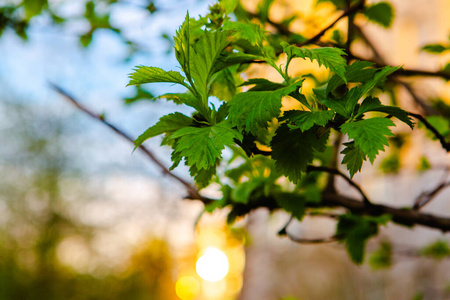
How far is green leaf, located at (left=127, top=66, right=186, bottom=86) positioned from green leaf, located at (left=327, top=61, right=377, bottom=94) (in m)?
0.18

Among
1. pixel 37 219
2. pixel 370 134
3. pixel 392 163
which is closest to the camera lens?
pixel 370 134

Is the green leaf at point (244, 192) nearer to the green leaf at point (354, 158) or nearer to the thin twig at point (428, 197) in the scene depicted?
the green leaf at point (354, 158)

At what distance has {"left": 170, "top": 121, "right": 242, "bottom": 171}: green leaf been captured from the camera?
0.41 metres

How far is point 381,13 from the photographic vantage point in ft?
3.04

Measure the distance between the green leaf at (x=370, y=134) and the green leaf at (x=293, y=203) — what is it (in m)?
0.37

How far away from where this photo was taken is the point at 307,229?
175 inches

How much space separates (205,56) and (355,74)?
0.18m

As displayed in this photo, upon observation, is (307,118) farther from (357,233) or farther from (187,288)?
(187,288)

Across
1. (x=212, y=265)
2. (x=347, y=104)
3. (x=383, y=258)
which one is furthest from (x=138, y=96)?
(x=212, y=265)

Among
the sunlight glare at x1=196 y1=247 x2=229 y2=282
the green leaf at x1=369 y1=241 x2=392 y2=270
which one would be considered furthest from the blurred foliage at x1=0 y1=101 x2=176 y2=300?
the green leaf at x1=369 y1=241 x2=392 y2=270

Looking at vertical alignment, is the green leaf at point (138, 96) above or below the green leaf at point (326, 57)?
above

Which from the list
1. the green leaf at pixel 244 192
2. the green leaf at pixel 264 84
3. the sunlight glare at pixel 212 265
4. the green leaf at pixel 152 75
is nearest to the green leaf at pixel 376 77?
the green leaf at pixel 264 84

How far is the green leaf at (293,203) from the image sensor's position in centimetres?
74

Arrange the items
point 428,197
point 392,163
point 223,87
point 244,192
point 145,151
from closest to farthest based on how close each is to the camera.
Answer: point 223,87 < point 244,192 < point 145,151 < point 428,197 < point 392,163
